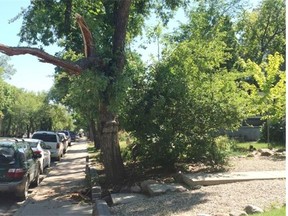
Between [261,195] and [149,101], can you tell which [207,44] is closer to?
[149,101]

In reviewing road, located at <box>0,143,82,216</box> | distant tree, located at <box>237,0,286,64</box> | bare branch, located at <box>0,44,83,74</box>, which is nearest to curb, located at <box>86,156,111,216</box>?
road, located at <box>0,143,82,216</box>

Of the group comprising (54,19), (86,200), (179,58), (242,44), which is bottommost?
(86,200)

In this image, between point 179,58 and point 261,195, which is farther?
point 179,58

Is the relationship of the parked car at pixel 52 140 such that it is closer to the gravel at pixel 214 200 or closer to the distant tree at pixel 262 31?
the gravel at pixel 214 200

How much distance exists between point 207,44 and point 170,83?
220 cm

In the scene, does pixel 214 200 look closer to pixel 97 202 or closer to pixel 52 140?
pixel 97 202

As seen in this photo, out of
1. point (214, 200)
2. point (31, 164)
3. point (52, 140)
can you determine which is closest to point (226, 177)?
point (214, 200)

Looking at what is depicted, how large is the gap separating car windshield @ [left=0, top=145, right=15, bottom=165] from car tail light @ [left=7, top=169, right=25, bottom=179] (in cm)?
24

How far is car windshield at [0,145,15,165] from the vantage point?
11.5 metres

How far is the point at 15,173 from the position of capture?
37.5 ft

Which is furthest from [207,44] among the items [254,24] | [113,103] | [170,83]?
[254,24]

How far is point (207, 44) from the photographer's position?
14.4 meters

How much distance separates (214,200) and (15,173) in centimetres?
531

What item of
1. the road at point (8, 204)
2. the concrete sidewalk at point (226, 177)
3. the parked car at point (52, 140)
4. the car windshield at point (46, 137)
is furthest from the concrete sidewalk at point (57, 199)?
the car windshield at point (46, 137)
